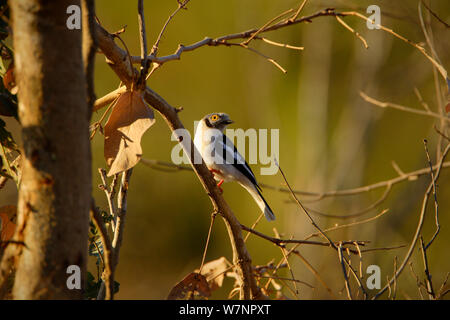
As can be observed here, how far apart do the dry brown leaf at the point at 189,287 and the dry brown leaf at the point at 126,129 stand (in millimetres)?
769

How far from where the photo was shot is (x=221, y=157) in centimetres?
484

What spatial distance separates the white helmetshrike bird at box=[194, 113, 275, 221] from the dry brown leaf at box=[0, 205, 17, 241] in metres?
2.76

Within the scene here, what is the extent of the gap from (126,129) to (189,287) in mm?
949

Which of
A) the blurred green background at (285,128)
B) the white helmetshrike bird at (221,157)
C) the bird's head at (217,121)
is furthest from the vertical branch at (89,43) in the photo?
the blurred green background at (285,128)

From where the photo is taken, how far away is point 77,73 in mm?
1382

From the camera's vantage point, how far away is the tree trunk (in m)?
1.34

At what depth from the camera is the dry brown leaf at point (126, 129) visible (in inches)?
76.8

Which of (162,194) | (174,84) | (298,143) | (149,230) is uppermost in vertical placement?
(174,84)

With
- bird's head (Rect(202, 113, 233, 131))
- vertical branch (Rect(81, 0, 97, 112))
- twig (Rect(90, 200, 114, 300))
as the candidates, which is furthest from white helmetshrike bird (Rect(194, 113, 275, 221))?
vertical branch (Rect(81, 0, 97, 112))

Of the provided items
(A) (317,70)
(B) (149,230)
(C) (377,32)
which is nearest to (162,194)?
(B) (149,230)

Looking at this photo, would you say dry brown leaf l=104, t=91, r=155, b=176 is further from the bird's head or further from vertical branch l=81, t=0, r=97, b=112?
the bird's head

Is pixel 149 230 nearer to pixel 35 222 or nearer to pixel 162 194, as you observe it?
pixel 162 194

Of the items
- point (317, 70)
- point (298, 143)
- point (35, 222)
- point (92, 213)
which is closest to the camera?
point (35, 222)

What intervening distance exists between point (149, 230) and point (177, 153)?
22.6 feet
